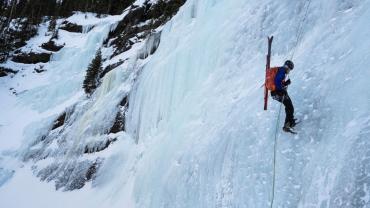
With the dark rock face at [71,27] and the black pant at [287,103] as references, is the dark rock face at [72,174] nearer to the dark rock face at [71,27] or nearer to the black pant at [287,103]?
the black pant at [287,103]

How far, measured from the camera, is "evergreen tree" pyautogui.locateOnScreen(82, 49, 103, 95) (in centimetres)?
2173

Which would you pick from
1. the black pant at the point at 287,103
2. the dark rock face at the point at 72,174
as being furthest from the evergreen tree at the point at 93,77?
the black pant at the point at 287,103

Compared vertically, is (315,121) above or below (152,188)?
above

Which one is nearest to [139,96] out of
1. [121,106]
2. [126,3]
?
[121,106]

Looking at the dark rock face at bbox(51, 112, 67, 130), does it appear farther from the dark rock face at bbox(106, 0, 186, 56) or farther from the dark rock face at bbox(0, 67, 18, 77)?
the dark rock face at bbox(0, 67, 18, 77)

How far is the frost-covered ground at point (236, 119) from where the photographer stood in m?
6.48

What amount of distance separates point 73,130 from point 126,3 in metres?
26.3

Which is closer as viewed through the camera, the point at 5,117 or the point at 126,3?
the point at 5,117

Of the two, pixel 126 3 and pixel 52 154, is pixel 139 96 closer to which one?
pixel 52 154

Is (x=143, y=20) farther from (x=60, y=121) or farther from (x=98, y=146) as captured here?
(x=98, y=146)

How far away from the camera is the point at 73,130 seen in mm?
18969

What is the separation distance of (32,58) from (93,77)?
576 inches

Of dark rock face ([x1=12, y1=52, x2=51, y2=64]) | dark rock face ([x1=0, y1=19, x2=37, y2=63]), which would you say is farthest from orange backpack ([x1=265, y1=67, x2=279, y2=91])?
dark rock face ([x1=0, y1=19, x2=37, y2=63])

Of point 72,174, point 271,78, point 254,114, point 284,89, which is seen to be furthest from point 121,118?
point 284,89
